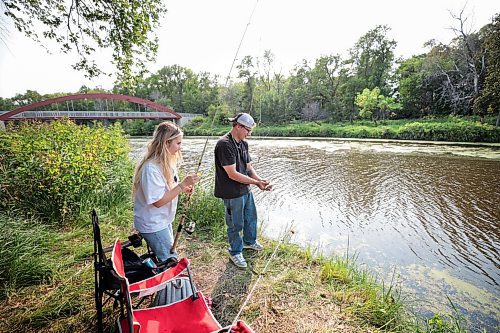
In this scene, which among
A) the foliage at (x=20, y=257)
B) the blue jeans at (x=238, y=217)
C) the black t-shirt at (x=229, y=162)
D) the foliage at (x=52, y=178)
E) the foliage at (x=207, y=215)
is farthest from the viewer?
the foliage at (x=207, y=215)

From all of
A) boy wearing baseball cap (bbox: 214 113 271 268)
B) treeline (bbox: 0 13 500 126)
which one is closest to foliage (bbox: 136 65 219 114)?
treeline (bbox: 0 13 500 126)

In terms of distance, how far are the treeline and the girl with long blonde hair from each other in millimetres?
20807

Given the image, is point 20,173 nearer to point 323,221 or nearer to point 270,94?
point 323,221

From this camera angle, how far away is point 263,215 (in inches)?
225

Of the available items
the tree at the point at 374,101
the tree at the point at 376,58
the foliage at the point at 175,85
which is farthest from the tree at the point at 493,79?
the foliage at the point at 175,85

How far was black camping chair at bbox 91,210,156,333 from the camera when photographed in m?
1.38

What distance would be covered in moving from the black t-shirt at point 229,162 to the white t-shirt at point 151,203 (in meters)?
0.68

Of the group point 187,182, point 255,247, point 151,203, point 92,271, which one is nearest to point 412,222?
point 255,247

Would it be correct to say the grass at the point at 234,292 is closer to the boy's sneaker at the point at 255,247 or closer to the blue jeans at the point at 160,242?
the boy's sneaker at the point at 255,247

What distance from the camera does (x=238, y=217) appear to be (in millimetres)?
2635

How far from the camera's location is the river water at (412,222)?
330cm

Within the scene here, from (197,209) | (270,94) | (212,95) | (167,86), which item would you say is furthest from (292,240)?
(167,86)

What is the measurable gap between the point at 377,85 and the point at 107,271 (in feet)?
131

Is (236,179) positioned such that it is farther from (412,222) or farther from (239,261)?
(412,222)
